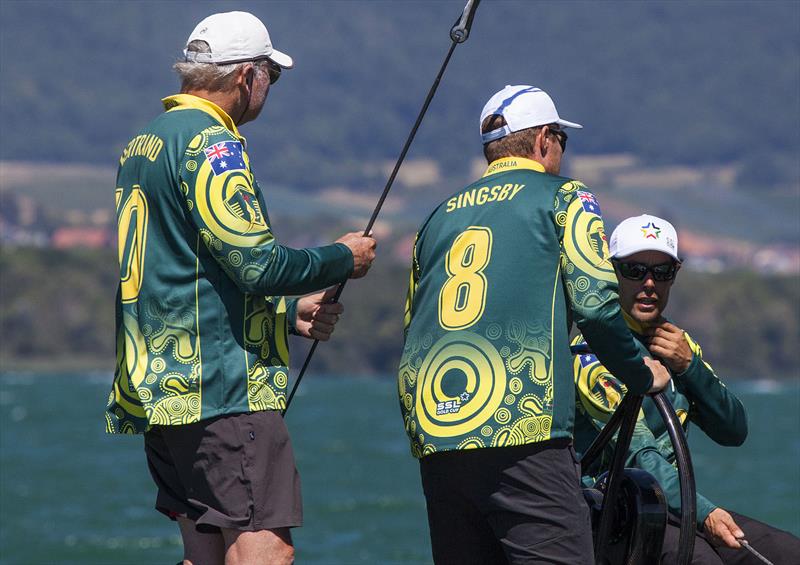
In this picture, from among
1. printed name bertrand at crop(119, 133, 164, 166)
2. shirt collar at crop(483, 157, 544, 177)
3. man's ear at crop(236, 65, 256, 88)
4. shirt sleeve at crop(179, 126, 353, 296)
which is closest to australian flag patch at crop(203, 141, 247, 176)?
shirt sleeve at crop(179, 126, 353, 296)

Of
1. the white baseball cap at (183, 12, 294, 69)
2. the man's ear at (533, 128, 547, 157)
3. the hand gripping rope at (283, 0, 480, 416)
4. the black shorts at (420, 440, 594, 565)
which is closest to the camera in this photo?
the black shorts at (420, 440, 594, 565)

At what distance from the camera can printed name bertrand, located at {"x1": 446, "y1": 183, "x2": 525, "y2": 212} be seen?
183 inches

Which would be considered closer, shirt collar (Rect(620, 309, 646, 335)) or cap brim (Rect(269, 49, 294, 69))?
cap brim (Rect(269, 49, 294, 69))

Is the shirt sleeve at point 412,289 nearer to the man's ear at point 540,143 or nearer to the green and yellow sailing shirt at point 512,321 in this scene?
the green and yellow sailing shirt at point 512,321

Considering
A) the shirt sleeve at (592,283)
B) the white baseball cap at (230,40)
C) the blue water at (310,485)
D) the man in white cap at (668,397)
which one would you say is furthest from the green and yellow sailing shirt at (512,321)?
the blue water at (310,485)

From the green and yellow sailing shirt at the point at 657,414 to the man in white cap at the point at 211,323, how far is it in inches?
40.3

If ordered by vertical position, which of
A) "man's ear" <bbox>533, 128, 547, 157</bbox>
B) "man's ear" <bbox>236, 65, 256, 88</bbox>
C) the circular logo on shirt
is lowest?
the circular logo on shirt

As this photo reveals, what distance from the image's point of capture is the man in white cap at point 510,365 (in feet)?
14.6

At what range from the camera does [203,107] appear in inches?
183

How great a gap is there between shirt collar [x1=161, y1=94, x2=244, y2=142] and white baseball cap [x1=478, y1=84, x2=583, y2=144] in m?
0.71

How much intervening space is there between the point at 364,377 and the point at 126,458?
59921mm

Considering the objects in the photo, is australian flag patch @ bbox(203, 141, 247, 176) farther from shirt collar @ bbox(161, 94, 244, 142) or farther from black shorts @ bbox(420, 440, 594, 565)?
black shorts @ bbox(420, 440, 594, 565)

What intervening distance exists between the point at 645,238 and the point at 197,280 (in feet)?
4.68

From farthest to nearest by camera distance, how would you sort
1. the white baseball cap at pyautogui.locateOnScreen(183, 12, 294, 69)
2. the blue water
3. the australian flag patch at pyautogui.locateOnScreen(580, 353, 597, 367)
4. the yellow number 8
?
1. the blue water
2. the australian flag patch at pyautogui.locateOnScreen(580, 353, 597, 367)
3. the white baseball cap at pyautogui.locateOnScreen(183, 12, 294, 69)
4. the yellow number 8
